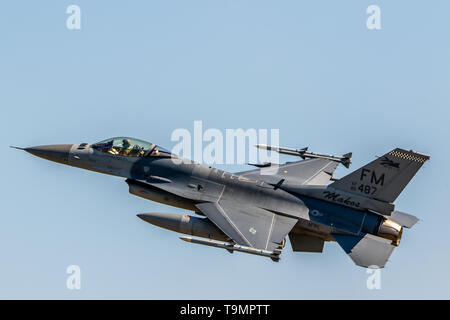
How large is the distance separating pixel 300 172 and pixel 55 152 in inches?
353

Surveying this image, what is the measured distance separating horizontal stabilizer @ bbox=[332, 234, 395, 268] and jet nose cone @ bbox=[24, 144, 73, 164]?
32.4 ft

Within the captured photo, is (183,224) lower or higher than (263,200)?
lower

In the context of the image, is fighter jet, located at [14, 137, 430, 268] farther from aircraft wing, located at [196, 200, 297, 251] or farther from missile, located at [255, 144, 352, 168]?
missile, located at [255, 144, 352, 168]

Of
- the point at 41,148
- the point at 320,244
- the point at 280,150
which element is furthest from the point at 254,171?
the point at 41,148

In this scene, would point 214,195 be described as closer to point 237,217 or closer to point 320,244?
point 237,217

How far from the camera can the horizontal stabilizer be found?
29.3 meters


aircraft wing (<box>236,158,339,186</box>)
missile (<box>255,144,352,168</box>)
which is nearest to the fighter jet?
aircraft wing (<box>236,158,339,186</box>)

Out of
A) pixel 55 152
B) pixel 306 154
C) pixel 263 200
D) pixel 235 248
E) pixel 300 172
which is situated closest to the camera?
pixel 235 248

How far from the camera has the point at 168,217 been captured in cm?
3030

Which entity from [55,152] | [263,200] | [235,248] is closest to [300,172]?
[263,200]

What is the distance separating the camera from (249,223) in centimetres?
3047

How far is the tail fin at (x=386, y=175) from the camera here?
29.9m

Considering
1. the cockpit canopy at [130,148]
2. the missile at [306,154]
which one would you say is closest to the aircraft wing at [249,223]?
the cockpit canopy at [130,148]

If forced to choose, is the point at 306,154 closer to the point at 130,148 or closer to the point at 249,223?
the point at 249,223
